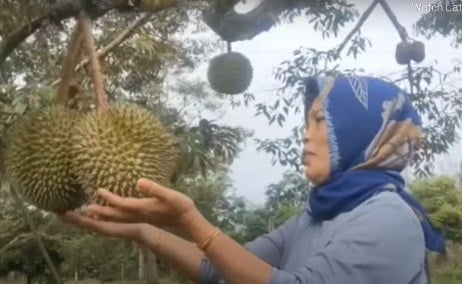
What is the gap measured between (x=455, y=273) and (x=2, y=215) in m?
1.30

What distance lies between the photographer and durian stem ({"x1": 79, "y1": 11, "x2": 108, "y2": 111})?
23.5 inches

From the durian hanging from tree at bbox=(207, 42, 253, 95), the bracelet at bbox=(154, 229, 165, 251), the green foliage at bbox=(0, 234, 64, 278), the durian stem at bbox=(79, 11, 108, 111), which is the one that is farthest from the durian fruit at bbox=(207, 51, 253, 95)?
the green foliage at bbox=(0, 234, 64, 278)

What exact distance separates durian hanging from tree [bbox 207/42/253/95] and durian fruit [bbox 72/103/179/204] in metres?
0.45

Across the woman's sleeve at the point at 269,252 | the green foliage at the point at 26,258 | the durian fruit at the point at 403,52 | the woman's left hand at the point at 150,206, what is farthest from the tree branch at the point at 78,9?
the green foliage at the point at 26,258

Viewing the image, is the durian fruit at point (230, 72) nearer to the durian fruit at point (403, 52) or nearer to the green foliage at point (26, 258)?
the durian fruit at point (403, 52)

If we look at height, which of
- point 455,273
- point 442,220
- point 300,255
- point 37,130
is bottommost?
point 455,273

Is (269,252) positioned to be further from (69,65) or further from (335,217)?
(69,65)

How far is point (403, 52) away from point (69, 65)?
0.67 m

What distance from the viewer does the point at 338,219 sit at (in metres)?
0.64

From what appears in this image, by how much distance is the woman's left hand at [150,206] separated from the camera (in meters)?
0.56

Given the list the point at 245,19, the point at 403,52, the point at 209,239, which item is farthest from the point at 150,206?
the point at 403,52

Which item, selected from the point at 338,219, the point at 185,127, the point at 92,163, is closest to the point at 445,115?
the point at 185,127

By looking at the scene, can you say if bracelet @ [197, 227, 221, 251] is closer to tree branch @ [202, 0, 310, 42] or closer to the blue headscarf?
the blue headscarf

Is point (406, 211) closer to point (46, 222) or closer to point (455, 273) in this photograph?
point (455, 273)
